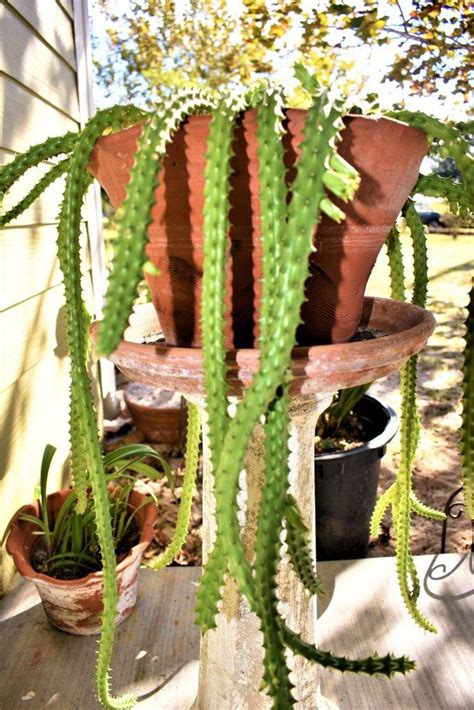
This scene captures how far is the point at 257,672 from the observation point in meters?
0.93

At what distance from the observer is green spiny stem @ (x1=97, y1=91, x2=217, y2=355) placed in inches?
19.8

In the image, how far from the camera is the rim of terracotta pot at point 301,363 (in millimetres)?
621

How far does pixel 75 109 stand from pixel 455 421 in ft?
7.40

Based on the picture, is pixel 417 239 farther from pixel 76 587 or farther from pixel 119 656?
pixel 119 656

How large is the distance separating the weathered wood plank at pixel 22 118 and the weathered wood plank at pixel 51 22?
0.21 m

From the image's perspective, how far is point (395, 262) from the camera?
3.18 ft

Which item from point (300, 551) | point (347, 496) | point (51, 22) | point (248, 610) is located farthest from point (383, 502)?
point (51, 22)

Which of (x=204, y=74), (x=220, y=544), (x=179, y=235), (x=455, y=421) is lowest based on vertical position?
(x=455, y=421)

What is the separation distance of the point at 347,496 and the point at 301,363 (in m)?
1.18

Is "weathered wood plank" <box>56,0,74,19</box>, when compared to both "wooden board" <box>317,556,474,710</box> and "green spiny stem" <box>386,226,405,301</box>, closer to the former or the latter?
"green spiny stem" <box>386,226,405,301</box>

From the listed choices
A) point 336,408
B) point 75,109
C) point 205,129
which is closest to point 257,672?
point 205,129

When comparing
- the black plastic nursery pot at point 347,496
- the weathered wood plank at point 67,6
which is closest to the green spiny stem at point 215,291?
the black plastic nursery pot at point 347,496

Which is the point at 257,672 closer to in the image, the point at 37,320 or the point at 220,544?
the point at 220,544

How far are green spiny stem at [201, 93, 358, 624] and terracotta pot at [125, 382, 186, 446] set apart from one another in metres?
2.03
